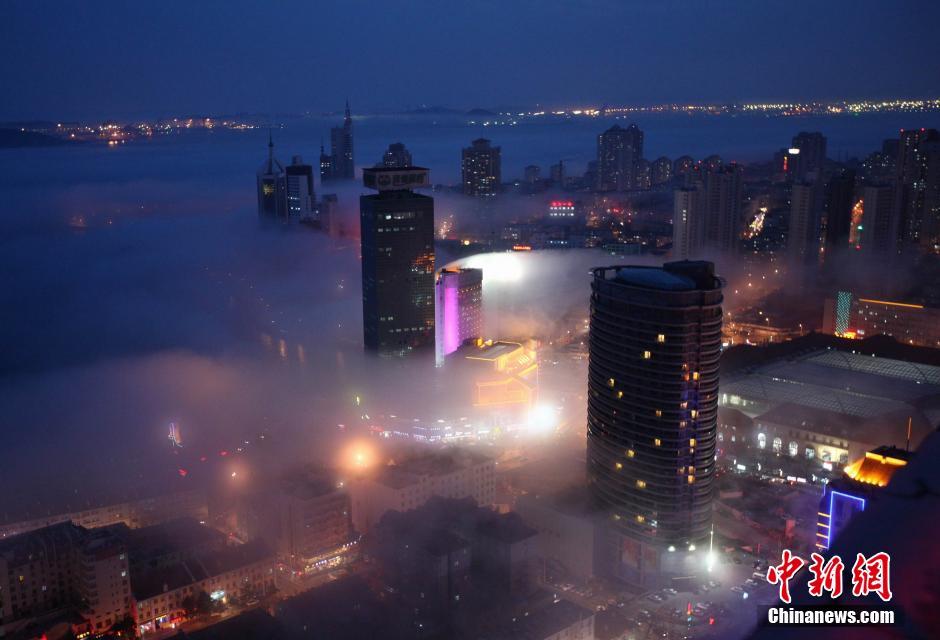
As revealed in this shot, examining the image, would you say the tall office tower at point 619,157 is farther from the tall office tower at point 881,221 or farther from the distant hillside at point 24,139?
the distant hillside at point 24,139

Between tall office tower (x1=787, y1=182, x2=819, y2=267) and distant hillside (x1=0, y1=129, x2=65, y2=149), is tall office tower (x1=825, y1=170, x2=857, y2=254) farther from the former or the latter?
distant hillside (x1=0, y1=129, x2=65, y2=149)

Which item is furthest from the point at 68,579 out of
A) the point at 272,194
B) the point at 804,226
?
the point at 804,226

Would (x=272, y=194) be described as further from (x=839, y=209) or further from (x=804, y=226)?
(x=839, y=209)

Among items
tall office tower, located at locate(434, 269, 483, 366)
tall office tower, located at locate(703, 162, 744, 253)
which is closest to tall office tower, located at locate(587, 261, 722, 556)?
tall office tower, located at locate(434, 269, 483, 366)

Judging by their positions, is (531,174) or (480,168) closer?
(480,168)

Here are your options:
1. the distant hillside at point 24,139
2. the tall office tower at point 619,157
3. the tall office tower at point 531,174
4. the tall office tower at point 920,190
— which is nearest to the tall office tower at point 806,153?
the tall office tower at point 619,157
